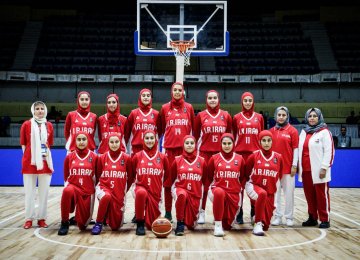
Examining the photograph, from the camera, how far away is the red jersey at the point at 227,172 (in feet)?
19.0

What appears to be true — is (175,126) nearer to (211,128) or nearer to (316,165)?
(211,128)

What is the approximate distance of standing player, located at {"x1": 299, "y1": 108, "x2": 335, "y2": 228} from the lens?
6.13 metres

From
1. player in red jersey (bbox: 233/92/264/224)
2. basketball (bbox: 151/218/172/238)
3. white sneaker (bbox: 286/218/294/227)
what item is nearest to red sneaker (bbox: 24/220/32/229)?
basketball (bbox: 151/218/172/238)

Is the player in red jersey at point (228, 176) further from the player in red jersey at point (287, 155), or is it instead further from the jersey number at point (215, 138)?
the player in red jersey at point (287, 155)

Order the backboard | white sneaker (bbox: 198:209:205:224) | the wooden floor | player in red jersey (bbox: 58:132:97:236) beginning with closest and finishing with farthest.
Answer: the wooden floor, player in red jersey (bbox: 58:132:97:236), white sneaker (bbox: 198:209:205:224), the backboard

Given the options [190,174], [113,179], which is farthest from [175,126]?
[113,179]

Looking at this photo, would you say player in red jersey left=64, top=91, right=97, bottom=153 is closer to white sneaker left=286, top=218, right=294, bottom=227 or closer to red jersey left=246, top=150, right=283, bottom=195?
red jersey left=246, top=150, right=283, bottom=195

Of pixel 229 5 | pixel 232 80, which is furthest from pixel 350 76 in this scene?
pixel 229 5

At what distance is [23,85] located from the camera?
1830cm

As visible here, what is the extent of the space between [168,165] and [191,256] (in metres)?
1.70

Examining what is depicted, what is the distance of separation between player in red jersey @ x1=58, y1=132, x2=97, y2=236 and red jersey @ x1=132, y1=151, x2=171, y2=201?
1.82 ft

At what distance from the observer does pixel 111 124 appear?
635cm

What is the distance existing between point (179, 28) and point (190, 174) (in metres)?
4.75

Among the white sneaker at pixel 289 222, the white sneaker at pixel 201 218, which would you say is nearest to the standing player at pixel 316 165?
the white sneaker at pixel 289 222
